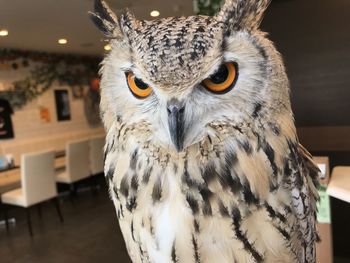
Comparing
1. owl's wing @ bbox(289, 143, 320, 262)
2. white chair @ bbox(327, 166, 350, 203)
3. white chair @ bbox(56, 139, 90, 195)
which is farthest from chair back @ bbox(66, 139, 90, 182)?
owl's wing @ bbox(289, 143, 320, 262)

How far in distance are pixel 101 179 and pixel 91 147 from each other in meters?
0.88

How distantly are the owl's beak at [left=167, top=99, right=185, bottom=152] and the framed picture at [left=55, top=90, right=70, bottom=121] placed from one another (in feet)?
19.6

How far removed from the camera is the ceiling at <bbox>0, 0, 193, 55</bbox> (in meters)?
3.02

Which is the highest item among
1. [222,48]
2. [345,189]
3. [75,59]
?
[75,59]

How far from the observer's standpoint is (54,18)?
3.54m

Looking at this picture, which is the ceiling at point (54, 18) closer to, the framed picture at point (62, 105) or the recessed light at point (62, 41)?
the recessed light at point (62, 41)

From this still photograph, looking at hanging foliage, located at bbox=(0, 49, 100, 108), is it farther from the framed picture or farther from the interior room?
the framed picture

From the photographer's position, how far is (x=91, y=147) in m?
4.69

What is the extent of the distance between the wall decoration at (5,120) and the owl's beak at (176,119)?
17.1ft

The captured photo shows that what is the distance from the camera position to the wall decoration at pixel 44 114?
581 centimetres

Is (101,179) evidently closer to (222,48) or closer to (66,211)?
(66,211)

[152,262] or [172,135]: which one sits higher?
[172,135]

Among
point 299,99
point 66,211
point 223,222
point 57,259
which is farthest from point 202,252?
point 66,211

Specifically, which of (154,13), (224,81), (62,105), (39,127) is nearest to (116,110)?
(224,81)
